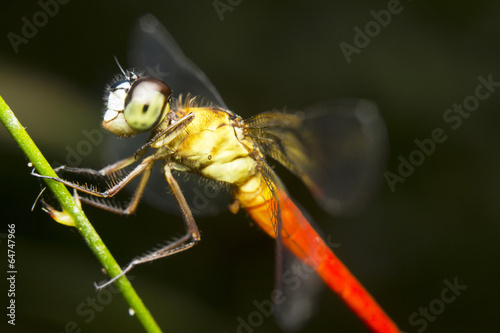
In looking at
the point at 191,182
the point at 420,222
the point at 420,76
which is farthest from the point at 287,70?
the point at 420,222

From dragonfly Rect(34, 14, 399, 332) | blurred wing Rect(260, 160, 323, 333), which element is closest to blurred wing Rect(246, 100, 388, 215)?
dragonfly Rect(34, 14, 399, 332)

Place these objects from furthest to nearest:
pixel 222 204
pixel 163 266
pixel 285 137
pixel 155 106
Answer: pixel 163 266 → pixel 222 204 → pixel 285 137 → pixel 155 106

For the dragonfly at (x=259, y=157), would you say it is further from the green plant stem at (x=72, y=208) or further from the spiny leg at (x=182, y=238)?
the green plant stem at (x=72, y=208)


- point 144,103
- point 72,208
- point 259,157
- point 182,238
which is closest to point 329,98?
point 259,157

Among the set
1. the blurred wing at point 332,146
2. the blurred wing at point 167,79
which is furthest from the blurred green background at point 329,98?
the blurred wing at point 332,146

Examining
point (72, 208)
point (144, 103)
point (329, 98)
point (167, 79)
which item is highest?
point (167, 79)

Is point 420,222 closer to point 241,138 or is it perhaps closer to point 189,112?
point 241,138

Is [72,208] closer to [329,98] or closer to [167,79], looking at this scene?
[167,79]
